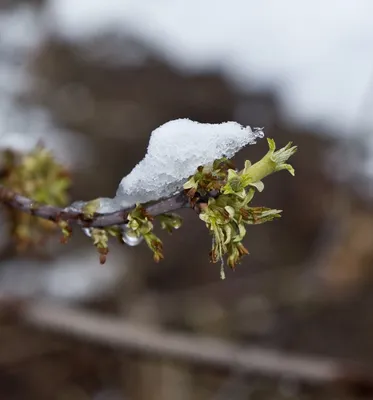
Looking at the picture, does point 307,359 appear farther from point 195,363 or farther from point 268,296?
point 268,296

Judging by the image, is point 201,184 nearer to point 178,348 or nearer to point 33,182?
point 33,182

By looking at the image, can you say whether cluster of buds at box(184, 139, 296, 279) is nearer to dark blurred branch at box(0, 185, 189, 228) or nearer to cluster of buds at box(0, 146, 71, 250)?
dark blurred branch at box(0, 185, 189, 228)

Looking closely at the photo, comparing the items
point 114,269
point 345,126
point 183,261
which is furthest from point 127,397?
point 345,126

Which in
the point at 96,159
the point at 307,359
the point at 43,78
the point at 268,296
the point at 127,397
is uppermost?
the point at 43,78

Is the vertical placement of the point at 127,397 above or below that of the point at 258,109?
below

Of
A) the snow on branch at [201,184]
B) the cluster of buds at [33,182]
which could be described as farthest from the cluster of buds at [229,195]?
the cluster of buds at [33,182]

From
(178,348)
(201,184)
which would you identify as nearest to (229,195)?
(201,184)
